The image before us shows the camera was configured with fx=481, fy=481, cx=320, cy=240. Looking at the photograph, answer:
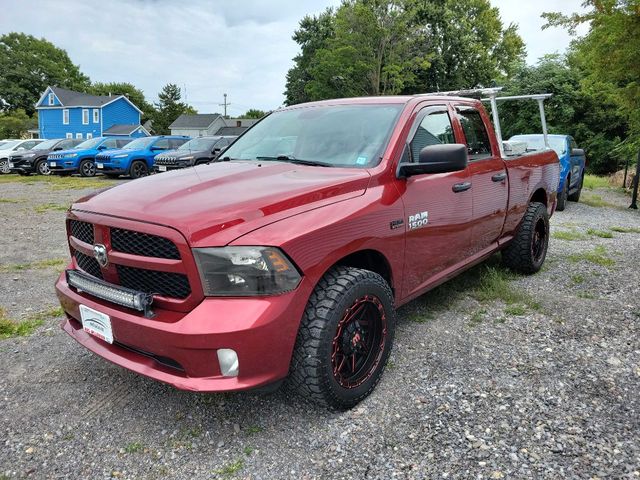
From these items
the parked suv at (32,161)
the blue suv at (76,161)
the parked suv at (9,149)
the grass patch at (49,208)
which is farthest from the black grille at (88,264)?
the parked suv at (9,149)

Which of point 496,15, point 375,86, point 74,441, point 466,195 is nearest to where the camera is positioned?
point 74,441

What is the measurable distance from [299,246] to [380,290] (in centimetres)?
65

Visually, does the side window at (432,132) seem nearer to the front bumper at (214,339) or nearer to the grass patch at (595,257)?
the front bumper at (214,339)

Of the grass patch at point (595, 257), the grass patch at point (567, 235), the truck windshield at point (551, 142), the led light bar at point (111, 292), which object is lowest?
the grass patch at point (595, 257)

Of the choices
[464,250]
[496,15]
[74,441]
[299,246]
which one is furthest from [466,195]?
[496,15]

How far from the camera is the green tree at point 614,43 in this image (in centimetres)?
883

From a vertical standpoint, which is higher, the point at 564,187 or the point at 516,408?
the point at 564,187

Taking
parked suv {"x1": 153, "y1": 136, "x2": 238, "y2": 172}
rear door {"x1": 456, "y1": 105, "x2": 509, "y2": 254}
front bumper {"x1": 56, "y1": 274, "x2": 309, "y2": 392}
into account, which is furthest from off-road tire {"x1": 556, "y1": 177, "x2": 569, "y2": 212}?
front bumper {"x1": 56, "y1": 274, "x2": 309, "y2": 392}

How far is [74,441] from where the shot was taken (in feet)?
8.03

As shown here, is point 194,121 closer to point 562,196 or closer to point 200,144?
point 200,144

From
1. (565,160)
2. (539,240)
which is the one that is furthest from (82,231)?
(565,160)

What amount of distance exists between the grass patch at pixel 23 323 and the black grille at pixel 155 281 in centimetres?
187

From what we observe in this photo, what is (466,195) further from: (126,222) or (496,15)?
(496,15)

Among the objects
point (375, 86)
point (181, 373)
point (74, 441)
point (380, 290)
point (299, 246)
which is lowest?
point (74, 441)
